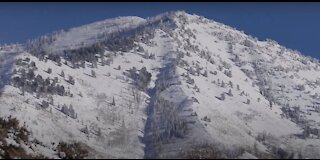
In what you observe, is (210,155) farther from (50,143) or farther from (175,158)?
(50,143)

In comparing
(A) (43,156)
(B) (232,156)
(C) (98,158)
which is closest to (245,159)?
(B) (232,156)

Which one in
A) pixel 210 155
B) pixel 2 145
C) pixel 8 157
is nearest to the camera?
pixel 8 157

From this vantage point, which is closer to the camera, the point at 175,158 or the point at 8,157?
the point at 8,157

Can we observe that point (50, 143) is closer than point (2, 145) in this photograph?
No

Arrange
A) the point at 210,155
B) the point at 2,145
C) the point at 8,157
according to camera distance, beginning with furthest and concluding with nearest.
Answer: the point at 210,155 < the point at 2,145 < the point at 8,157

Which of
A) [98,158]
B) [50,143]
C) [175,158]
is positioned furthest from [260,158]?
[50,143]

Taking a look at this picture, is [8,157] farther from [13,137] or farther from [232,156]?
[232,156]

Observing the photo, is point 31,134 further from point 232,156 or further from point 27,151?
point 232,156
